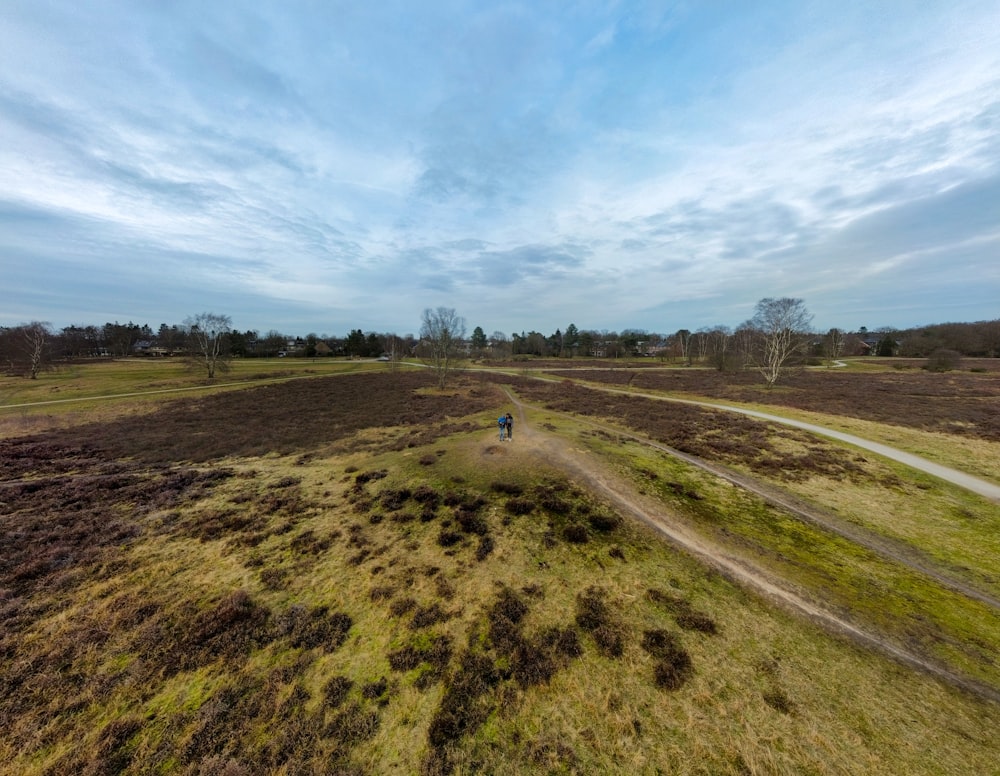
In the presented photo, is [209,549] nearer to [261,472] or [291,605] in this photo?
[291,605]

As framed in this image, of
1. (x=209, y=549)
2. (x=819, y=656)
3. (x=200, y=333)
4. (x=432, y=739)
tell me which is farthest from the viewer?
(x=200, y=333)

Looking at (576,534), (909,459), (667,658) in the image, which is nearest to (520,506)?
(576,534)

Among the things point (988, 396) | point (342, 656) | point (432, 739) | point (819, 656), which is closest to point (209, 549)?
point (342, 656)

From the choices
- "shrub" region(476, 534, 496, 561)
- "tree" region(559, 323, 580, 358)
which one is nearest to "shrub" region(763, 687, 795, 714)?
"shrub" region(476, 534, 496, 561)

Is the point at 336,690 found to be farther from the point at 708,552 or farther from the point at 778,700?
the point at 708,552

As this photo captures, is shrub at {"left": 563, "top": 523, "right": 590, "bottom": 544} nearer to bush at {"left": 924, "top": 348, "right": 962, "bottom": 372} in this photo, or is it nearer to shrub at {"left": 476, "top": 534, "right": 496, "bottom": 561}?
shrub at {"left": 476, "top": 534, "right": 496, "bottom": 561}
